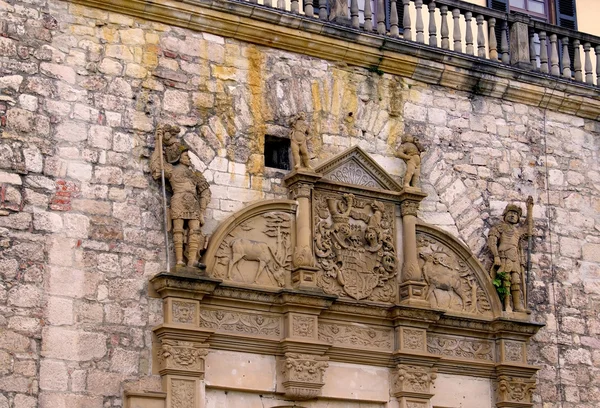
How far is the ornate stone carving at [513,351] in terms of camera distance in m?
13.2

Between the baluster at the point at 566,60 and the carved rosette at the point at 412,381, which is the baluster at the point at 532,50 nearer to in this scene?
the baluster at the point at 566,60

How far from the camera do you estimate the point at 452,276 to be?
43.4 ft

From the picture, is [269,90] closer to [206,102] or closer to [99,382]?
[206,102]

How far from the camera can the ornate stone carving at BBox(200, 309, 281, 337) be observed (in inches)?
467

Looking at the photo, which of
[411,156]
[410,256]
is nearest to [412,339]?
[410,256]

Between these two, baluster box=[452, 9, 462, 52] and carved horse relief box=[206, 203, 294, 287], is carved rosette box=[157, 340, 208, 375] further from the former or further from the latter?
baluster box=[452, 9, 462, 52]

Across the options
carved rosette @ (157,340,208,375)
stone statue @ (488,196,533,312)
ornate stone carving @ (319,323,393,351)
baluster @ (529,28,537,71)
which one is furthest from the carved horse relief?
baluster @ (529,28,537,71)

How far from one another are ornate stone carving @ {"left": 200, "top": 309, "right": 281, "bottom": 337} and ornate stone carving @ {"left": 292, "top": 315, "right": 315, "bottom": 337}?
142mm

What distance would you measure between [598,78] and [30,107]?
639 cm

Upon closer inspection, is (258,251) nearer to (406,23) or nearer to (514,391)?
(514,391)

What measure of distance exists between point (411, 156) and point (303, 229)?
1442 mm

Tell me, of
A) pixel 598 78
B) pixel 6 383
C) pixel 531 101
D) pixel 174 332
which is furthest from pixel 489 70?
pixel 6 383

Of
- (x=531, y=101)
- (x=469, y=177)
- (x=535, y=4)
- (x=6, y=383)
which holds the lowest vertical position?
(x=6, y=383)

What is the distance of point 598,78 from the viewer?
1500 cm
